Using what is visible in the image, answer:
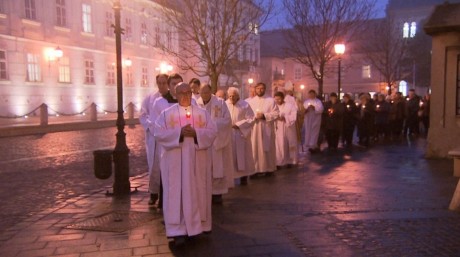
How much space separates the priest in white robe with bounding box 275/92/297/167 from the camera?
11.9 metres

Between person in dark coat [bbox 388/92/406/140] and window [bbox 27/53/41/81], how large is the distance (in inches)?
776

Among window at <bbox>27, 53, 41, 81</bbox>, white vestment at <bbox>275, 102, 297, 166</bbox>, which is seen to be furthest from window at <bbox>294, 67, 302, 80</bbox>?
white vestment at <bbox>275, 102, 297, 166</bbox>

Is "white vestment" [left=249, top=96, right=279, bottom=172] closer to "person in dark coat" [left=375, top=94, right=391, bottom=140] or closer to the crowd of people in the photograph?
the crowd of people

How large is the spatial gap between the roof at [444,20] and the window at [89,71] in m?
25.4

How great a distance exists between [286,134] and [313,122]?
3.77m

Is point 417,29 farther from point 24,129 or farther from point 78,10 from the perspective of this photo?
point 24,129

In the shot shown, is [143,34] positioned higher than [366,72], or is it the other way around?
[143,34]

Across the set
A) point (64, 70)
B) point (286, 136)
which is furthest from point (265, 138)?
point (64, 70)

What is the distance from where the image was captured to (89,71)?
34.1 metres

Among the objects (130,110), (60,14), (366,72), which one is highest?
(60,14)

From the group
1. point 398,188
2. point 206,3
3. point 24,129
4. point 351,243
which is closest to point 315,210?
point 351,243

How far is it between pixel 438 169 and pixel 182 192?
24.7 ft

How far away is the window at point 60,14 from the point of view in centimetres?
3156

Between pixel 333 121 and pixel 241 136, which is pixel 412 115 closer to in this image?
pixel 333 121
